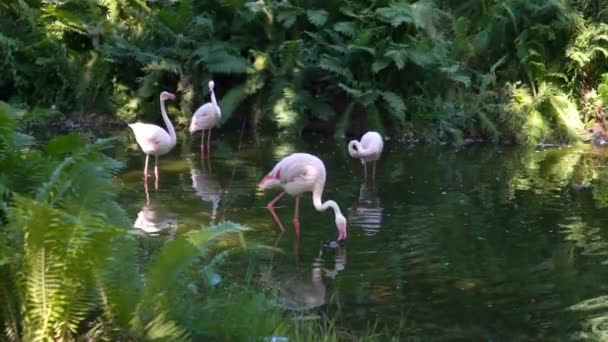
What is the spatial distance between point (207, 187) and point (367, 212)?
2112 mm

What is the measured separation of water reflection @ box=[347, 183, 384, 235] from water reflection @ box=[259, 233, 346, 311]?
99cm

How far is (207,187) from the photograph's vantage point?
1041 centimetres

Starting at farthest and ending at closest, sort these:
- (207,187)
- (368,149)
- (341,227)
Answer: (368,149) → (207,187) → (341,227)

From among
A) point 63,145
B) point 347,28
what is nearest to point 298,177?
point 63,145

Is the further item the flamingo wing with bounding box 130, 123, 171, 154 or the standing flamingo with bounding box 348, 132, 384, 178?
the standing flamingo with bounding box 348, 132, 384, 178

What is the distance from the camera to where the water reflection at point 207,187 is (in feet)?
31.3

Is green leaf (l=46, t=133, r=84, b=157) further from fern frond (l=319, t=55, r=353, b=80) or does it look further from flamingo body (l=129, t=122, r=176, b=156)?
fern frond (l=319, t=55, r=353, b=80)

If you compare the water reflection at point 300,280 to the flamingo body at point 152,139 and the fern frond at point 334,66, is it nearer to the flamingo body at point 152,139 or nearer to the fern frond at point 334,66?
the flamingo body at point 152,139

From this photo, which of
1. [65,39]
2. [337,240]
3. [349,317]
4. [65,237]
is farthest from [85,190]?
[65,39]

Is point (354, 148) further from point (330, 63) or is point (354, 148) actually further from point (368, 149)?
point (330, 63)

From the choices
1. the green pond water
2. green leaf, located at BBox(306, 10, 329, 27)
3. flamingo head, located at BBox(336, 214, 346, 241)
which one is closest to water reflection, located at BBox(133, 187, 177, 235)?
the green pond water

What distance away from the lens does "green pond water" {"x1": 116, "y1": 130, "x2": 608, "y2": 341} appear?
19.7 feet

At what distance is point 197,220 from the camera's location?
27.9 feet

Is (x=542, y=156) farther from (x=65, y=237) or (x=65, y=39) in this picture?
(x=65, y=237)
